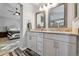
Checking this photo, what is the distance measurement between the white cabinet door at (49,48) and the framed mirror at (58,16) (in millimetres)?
219

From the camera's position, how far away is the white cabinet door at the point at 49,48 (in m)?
1.76

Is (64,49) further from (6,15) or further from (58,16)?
(6,15)

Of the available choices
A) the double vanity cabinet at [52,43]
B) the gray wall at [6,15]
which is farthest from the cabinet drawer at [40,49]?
the gray wall at [6,15]

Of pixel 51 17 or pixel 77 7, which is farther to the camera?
pixel 51 17

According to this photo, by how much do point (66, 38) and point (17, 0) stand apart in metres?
0.85

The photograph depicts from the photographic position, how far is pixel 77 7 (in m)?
1.67

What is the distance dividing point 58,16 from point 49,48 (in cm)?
46

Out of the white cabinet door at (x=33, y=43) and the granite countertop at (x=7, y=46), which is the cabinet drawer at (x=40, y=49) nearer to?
the white cabinet door at (x=33, y=43)

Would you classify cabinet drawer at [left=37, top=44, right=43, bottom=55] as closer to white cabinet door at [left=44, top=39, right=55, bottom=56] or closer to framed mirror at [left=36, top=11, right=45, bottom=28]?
white cabinet door at [left=44, top=39, right=55, bottom=56]

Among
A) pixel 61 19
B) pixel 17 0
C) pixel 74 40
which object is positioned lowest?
pixel 74 40

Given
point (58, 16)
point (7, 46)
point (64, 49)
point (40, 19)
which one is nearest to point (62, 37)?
point (64, 49)

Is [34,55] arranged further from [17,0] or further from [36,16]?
[17,0]

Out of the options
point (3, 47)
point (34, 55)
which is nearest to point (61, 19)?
point (34, 55)

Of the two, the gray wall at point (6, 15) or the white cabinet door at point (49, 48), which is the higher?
the gray wall at point (6, 15)
